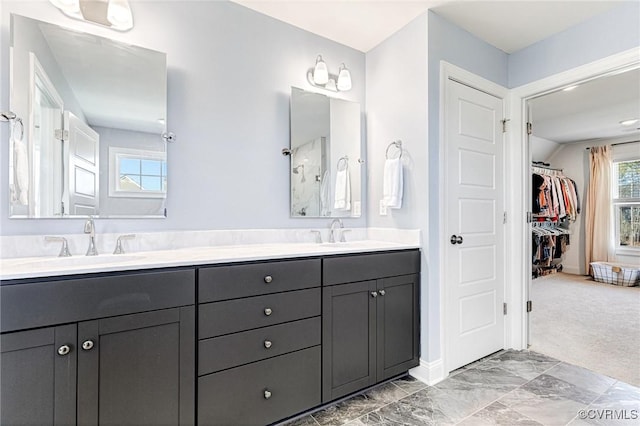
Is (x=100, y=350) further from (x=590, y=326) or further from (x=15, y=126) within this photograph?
(x=590, y=326)

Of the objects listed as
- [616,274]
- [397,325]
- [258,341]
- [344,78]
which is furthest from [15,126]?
[616,274]

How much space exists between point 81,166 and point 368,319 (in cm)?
182

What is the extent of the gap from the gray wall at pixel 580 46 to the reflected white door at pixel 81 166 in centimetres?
309

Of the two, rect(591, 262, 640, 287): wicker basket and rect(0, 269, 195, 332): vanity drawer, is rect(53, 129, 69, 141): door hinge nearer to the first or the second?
rect(0, 269, 195, 332): vanity drawer

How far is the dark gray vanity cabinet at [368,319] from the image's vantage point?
169 cm

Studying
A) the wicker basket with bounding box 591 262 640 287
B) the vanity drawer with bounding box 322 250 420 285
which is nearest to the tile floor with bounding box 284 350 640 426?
the vanity drawer with bounding box 322 250 420 285

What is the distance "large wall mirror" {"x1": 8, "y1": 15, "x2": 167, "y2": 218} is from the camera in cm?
145

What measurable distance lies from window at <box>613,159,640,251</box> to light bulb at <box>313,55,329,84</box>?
226 inches

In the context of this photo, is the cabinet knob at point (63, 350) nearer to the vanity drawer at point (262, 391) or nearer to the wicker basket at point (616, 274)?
the vanity drawer at point (262, 391)

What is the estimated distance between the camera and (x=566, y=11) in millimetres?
2020

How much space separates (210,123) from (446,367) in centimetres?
229

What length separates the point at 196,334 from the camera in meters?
1.32

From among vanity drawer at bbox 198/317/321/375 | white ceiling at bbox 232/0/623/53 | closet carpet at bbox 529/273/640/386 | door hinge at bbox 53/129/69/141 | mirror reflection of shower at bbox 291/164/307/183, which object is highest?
white ceiling at bbox 232/0/623/53

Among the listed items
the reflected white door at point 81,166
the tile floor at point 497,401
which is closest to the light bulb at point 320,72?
the reflected white door at point 81,166
